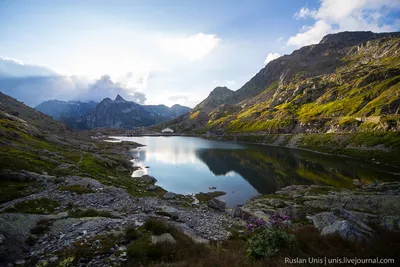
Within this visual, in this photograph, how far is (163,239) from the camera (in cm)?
1385

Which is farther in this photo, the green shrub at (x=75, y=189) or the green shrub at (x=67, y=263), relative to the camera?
the green shrub at (x=75, y=189)

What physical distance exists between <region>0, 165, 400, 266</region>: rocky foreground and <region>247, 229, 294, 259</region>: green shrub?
10.5 feet

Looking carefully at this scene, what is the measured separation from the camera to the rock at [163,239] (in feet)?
43.6

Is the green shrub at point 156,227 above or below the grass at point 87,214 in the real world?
above

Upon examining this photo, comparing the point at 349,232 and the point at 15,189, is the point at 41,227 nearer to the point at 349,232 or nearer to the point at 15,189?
the point at 15,189

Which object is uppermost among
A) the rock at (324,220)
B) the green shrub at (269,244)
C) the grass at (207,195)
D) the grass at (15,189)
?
the green shrub at (269,244)

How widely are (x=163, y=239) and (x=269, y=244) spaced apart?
704 cm

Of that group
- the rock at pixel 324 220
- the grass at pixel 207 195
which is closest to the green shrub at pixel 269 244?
the rock at pixel 324 220

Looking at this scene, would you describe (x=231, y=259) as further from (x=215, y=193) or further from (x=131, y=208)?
(x=215, y=193)

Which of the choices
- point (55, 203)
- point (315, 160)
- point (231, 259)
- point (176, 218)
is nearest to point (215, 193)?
point (176, 218)

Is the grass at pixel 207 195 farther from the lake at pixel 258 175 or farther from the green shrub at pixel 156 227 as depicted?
the green shrub at pixel 156 227

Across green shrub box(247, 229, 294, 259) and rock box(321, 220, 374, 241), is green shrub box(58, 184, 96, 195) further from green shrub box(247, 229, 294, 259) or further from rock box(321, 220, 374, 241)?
rock box(321, 220, 374, 241)

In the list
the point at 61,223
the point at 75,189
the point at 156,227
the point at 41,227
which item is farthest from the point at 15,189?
the point at 156,227

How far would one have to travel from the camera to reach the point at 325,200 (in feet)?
133
